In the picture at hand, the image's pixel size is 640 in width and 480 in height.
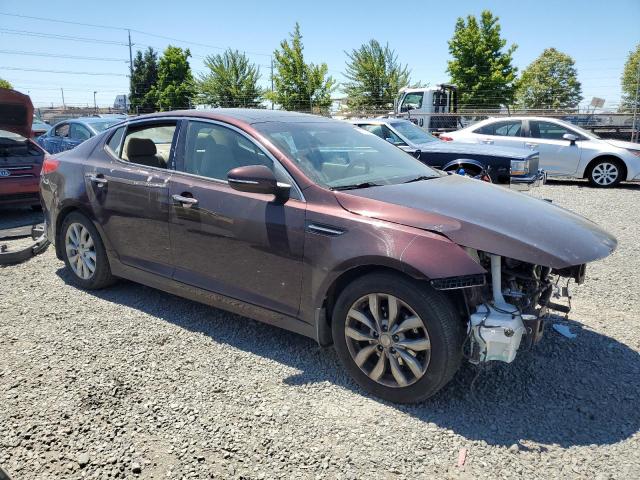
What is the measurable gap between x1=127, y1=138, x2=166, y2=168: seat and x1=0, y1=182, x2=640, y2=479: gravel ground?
1.30 metres

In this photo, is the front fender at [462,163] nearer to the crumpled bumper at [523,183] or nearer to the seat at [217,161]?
A: the crumpled bumper at [523,183]

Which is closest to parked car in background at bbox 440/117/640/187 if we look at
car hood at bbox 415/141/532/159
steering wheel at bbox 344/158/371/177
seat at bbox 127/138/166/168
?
car hood at bbox 415/141/532/159

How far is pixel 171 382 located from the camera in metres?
3.19

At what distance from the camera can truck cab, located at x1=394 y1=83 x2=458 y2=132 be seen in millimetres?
20172

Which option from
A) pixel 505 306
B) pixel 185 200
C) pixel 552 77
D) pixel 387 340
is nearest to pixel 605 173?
pixel 505 306

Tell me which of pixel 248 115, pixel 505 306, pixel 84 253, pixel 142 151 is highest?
pixel 248 115

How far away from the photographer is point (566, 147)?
12.0m

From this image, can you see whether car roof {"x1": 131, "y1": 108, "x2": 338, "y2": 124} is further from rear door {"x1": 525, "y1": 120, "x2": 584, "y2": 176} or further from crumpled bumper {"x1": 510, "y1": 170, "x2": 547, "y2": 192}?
rear door {"x1": 525, "y1": 120, "x2": 584, "y2": 176}

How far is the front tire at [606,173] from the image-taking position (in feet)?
38.5

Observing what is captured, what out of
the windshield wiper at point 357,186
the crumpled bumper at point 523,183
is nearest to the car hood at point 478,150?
the crumpled bumper at point 523,183

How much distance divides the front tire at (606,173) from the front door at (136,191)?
11016 mm

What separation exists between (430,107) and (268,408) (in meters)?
19.7

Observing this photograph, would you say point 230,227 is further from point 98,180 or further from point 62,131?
point 62,131

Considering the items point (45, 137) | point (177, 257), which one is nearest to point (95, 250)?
point (177, 257)
